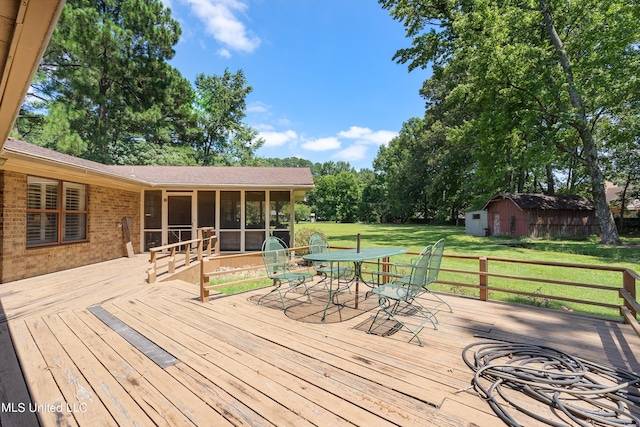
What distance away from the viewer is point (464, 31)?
49.1 feet

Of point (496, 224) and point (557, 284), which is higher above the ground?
point (496, 224)

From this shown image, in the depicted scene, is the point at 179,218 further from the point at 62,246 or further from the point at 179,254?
the point at 62,246

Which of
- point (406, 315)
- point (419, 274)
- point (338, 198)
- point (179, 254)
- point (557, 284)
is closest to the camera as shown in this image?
point (419, 274)

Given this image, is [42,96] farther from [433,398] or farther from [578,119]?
[578,119]

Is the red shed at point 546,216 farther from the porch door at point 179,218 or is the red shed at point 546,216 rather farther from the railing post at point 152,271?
the railing post at point 152,271

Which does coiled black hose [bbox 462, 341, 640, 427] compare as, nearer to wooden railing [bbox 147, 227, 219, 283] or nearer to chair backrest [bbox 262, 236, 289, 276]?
chair backrest [bbox 262, 236, 289, 276]

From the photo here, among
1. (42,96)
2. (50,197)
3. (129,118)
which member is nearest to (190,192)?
(50,197)

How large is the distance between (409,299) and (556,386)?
1.47 m

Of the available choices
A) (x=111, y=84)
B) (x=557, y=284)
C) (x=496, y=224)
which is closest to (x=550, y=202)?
(x=496, y=224)

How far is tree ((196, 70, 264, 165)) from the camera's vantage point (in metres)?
25.7

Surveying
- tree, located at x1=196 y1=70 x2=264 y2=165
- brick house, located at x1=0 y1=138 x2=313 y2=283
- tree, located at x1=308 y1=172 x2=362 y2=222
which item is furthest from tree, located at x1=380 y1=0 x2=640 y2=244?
tree, located at x1=308 y1=172 x2=362 y2=222

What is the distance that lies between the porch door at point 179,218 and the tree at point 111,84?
855 centimetres

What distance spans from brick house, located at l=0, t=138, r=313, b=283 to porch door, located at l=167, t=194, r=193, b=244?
3 centimetres

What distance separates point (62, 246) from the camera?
659cm
